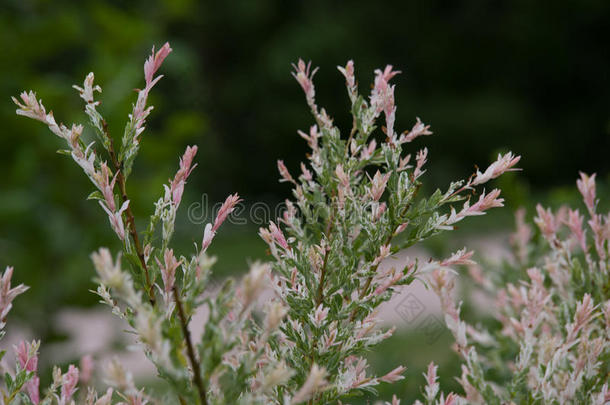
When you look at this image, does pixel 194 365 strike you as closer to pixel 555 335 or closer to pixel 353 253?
pixel 353 253

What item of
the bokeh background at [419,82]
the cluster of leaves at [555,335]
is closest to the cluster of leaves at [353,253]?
the cluster of leaves at [555,335]

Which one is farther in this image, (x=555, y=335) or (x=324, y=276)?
(x=555, y=335)

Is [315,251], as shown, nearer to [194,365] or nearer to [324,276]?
[324,276]

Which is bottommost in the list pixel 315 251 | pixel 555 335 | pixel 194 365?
pixel 194 365

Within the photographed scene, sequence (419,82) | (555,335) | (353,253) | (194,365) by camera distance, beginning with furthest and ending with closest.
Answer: (419,82) < (555,335) < (353,253) < (194,365)

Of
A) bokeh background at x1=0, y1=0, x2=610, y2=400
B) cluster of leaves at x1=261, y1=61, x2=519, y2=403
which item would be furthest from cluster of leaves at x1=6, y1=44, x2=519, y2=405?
bokeh background at x1=0, y1=0, x2=610, y2=400

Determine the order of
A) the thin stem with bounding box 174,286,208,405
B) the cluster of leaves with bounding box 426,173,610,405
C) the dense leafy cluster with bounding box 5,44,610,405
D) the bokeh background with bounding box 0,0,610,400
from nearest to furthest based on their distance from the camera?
the thin stem with bounding box 174,286,208,405
the dense leafy cluster with bounding box 5,44,610,405
the cluster of leaves with bounding box 426,173,610,405
the bokeh background with bounding box 0,0,610,400

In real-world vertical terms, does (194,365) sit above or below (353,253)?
below

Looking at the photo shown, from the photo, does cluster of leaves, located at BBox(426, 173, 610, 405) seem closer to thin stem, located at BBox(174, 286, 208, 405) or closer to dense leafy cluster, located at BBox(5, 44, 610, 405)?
dense leafy cluster, located at BBox(5, 44, 610, 405)

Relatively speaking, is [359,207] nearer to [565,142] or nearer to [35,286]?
[35,286]

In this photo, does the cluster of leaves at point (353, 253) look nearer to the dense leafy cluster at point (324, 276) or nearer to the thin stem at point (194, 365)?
the dense leafy cluster at point (324, 276)

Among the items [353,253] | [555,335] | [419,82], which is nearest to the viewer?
[353,253]

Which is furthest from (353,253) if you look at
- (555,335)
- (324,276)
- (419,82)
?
(419,82)

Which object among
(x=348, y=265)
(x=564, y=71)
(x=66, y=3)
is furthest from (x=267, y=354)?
(x=564, y=71)
